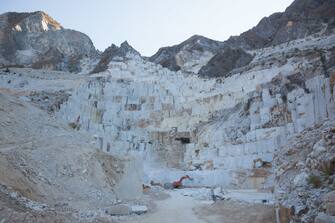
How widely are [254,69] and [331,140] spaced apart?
2424cm

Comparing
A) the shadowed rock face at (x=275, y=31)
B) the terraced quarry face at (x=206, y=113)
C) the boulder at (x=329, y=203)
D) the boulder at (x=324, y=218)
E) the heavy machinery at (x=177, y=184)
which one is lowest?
the heavy machinery at (x=177, y=184)

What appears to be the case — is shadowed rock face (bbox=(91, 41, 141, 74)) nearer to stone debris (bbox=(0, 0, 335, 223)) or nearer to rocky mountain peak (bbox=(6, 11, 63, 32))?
stone debris (bbox=(0, 0, 335, 223))

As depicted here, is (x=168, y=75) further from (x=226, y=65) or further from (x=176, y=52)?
(x=176, y=52)

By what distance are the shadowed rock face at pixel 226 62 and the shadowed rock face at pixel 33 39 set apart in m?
21.4

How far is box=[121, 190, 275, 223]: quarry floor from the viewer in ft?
30.6

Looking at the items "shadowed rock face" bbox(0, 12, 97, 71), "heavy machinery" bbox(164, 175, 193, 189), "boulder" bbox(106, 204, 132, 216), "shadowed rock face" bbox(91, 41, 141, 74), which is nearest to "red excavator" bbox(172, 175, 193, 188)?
"heavy machinery" bbox(164, 175, 193, 189)

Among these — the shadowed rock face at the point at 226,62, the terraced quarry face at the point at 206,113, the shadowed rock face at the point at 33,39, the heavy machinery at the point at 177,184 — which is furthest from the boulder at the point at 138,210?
the shadowed rock face at the point at 33,39

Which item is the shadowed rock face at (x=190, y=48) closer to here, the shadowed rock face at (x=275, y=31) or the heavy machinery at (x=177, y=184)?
the shadowed rock face at (x=275, y=31)

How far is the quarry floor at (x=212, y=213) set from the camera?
9312mm

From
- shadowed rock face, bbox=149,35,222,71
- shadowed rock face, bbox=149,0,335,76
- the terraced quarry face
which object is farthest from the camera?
shadowed rock face, bbox=149,35,222,71

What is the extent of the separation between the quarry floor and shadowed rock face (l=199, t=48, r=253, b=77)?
108ft

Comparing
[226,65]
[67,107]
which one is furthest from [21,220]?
[226,65]

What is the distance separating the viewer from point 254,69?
30.0 m

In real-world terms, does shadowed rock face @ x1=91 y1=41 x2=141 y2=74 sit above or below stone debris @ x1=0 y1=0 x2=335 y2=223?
above
